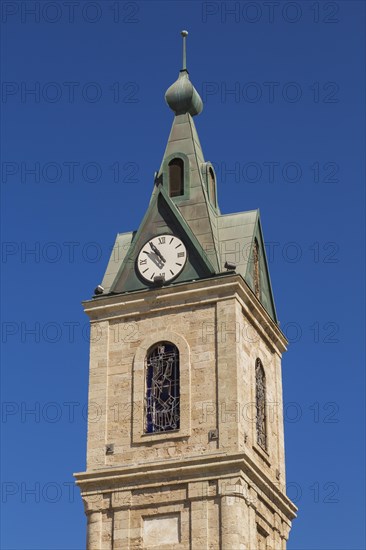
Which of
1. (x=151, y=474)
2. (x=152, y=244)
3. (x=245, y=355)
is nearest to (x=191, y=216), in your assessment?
(x=152, y=244)

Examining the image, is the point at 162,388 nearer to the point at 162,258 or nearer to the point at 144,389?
the point at 144,389

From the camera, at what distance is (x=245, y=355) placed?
4825 cm

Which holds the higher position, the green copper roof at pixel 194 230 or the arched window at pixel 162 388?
the green copper roof at pixel 194 230

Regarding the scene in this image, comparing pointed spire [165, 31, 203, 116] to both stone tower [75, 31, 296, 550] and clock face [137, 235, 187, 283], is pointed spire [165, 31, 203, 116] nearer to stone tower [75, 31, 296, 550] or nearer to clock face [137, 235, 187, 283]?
stone tower [75, 31, 296, 550]

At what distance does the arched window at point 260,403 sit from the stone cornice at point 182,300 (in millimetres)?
1340

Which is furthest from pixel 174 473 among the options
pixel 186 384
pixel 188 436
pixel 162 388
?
pixel 162 388

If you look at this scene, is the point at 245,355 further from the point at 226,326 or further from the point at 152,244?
the point at 152,244

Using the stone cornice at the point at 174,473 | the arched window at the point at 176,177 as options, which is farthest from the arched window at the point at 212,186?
the stone cornice at the point at 174,473

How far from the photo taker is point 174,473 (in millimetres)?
46094

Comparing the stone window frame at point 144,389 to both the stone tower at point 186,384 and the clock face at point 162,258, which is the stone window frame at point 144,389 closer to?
the stone tower at point 186,384

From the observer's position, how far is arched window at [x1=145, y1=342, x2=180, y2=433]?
47375 mm

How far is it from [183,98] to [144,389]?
37.3 ft

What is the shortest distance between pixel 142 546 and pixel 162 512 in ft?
3.85

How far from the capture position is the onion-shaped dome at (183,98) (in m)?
53.7
